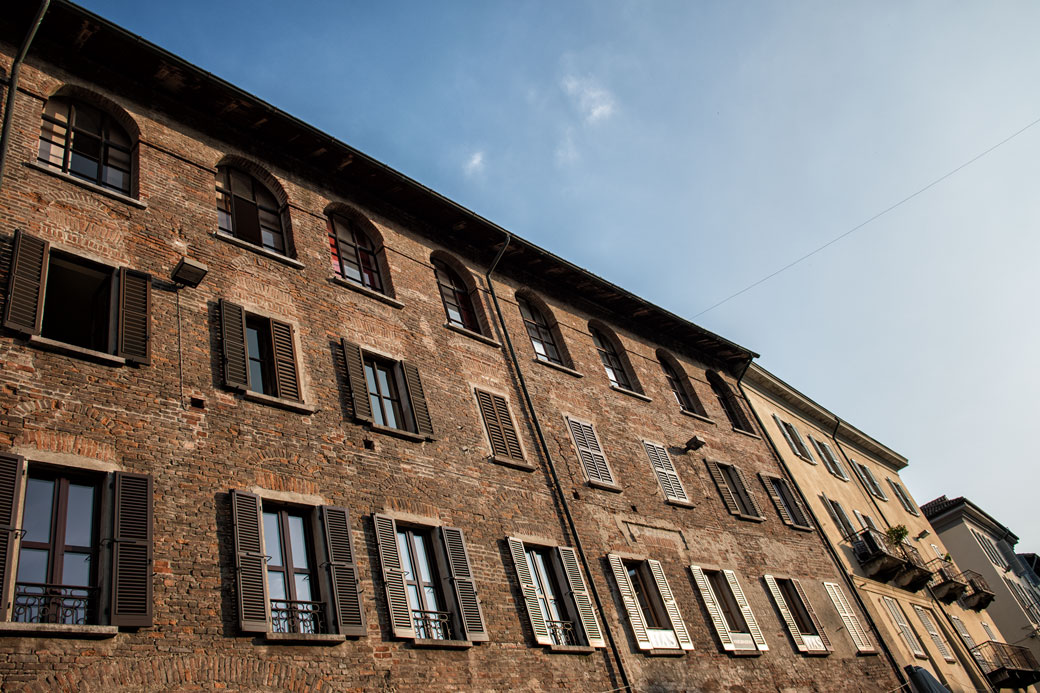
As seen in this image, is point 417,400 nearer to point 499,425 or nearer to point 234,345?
point 499,425

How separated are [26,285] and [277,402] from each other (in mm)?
3304

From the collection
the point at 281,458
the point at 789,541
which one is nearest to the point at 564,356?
the point at 789,541

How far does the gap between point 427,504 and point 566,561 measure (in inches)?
108

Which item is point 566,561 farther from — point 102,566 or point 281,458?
point 102,566

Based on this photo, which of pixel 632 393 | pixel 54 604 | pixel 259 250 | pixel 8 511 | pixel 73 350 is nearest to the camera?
pixel 54 604

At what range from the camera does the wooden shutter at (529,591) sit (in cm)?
1110

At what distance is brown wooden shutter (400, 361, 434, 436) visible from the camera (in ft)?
40.9

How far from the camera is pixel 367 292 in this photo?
546 inches

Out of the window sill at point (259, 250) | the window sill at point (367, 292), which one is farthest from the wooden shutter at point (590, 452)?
the window sill at point (259, 250)

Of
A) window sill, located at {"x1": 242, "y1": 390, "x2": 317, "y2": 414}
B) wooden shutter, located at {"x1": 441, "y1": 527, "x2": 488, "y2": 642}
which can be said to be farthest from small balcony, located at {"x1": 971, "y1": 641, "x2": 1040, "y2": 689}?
window sill, located at {"x1": 242, "y1": 390, "x2": 317, "y2": 414}

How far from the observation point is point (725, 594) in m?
15.3

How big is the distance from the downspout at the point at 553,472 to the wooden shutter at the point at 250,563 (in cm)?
575

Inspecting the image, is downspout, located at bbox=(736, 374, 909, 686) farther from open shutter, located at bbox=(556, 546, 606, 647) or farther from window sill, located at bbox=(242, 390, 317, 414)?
window sill, located at bbox=(242, 390, 317, 414)

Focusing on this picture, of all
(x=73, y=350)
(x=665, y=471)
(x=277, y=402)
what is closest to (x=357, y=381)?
(x=277, y=402)
